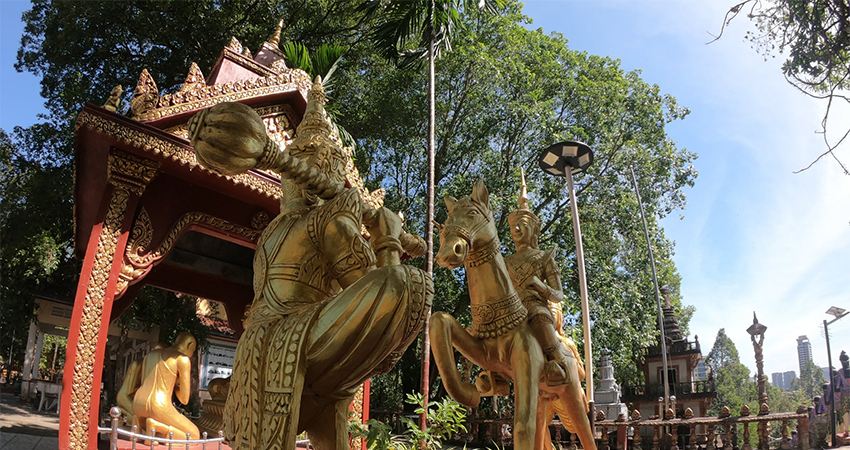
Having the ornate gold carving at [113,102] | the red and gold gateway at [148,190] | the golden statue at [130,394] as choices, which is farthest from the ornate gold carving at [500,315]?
the golden statue at [130,394]

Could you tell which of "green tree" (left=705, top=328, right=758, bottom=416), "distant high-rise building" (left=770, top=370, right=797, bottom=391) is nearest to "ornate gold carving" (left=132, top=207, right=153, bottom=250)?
"green tree" (left=705, top=328, right=758, bottom=416)

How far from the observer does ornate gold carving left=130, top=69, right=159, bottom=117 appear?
509 cm

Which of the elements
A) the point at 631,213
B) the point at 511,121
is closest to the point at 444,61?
the point at 511,121

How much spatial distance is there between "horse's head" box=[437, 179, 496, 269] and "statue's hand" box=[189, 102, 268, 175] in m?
1.35

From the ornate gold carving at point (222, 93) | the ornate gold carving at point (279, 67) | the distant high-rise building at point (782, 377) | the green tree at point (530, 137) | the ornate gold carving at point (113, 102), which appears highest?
the green tree at point (530, 137)

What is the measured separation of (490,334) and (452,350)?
0.30 m

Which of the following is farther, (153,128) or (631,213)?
(631,213)

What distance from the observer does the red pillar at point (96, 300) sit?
4441mm

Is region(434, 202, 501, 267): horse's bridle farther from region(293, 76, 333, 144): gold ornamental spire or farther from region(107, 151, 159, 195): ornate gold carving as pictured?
region(107, 151, 159, 195): ornate gold carving

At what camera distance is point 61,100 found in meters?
12.9

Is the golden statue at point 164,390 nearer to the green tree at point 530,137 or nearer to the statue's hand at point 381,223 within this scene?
the statue's hand at point 381,223

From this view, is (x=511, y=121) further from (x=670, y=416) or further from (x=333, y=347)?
(x=333, y=347)

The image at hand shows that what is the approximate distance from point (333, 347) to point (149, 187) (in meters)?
4.33

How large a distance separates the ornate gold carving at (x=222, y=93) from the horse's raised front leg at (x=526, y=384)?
3.48 meters
